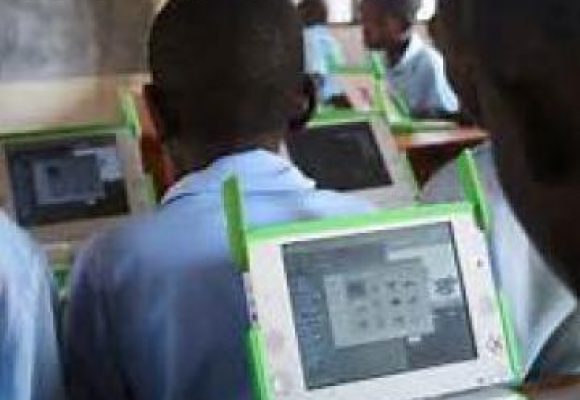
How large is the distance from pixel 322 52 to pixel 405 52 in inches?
42.2

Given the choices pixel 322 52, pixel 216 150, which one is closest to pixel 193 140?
pixel 216 150

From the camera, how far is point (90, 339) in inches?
52.9

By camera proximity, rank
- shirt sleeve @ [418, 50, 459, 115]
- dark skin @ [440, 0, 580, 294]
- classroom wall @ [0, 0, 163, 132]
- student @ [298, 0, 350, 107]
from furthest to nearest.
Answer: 1. shirt sleeve @ [418, 50, 459, 115]
2. student @ [298, 0, 350, 107]
3. classroom wall @ [0, 0, 163, 132]
4. dark skin @ [440, 0, 580, 294]

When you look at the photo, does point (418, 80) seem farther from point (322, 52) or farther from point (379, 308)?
point (379, 308)

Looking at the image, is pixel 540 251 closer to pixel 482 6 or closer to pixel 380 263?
pixel 482 6

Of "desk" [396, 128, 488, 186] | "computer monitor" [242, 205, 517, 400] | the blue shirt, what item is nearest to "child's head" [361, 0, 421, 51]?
"desk" [396, 128, 488, 186]

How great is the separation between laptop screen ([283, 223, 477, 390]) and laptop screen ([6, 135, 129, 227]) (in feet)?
2.73

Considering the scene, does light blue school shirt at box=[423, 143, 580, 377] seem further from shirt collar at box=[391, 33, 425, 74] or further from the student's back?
shirt collar at box=[391, 33, 425, 74]

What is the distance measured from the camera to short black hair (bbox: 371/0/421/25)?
4246mm

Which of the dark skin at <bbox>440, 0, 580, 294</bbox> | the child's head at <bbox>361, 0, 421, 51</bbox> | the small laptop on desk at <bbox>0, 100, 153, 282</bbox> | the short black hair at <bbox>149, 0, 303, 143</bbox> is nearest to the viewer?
the dark skin at <bbox>440, 0, 580, 294</bbox>

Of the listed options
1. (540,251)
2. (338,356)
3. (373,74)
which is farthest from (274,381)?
(373,74)

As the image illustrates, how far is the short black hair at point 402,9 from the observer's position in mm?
4246

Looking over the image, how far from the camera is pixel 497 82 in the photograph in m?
0.36

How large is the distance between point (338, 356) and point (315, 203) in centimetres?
25
